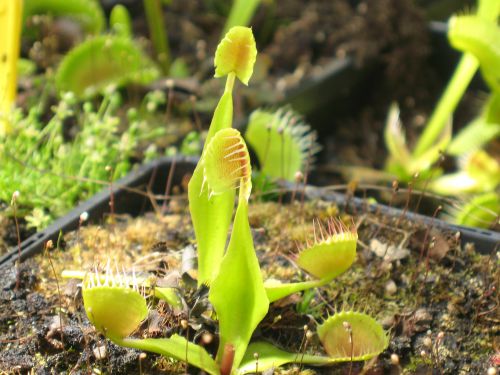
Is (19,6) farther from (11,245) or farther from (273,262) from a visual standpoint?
(273,262)

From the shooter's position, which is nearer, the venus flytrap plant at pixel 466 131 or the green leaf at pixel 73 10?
the venus flytrap plant at pixel 466 131

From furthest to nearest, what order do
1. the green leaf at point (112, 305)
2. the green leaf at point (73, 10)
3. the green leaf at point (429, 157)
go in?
the green leaf at point (73, 10)
the green leaf at point (429, 157)
the green leaf at point (112, 305)

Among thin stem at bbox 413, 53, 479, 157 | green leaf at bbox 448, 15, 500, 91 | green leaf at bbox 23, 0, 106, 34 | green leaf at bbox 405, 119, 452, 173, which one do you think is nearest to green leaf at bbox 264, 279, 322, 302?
green leaf at bbox 448, 15, 500, 91

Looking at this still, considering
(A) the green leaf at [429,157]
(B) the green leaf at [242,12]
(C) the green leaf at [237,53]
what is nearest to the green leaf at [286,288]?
(C) the green leaf at [237,53]

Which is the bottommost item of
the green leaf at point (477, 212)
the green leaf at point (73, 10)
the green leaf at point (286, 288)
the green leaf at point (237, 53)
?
the green leaf at point (477, 212)

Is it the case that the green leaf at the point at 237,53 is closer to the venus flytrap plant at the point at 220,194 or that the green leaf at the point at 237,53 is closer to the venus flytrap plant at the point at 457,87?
the venus flytrap plant at the point at 220,194

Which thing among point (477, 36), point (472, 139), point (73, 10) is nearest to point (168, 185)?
point (477, 36)
